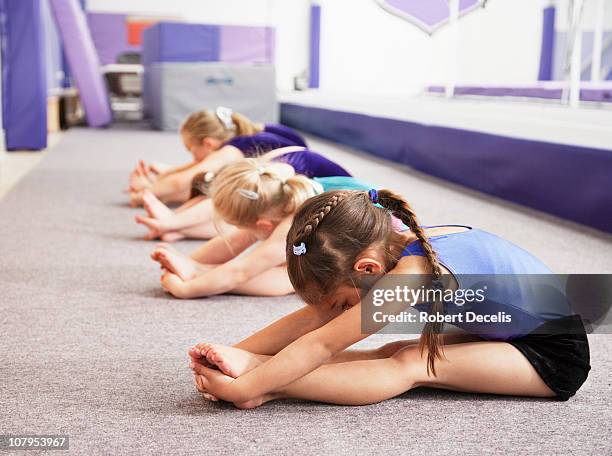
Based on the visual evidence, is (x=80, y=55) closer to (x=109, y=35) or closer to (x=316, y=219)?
(x=109, y=35)

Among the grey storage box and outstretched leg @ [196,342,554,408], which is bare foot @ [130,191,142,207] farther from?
the grey storage box

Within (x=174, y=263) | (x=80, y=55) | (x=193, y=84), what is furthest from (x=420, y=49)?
(x=174, y=263)

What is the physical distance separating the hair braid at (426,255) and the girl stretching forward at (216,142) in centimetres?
137

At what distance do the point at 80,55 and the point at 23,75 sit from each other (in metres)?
1.86

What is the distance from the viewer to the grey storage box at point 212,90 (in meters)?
6.50

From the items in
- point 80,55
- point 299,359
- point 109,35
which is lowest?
point 299,359

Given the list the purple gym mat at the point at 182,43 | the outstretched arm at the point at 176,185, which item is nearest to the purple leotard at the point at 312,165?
the outstretched arm at the point at 176,185

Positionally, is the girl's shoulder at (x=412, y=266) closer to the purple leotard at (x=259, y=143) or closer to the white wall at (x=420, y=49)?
the purple leotard at (x=259, y=143)

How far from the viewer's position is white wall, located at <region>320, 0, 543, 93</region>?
555 cm

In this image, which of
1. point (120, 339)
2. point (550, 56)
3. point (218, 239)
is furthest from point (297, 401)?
point (550, 56)

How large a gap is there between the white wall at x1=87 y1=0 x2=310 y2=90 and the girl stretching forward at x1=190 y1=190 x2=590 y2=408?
10.5 meters

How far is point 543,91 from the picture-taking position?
4855mm

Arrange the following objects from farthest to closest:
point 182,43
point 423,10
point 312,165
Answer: point 182,43 < point 423,10 < point 312,165

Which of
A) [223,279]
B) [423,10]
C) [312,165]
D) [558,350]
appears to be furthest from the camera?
[423,10]
